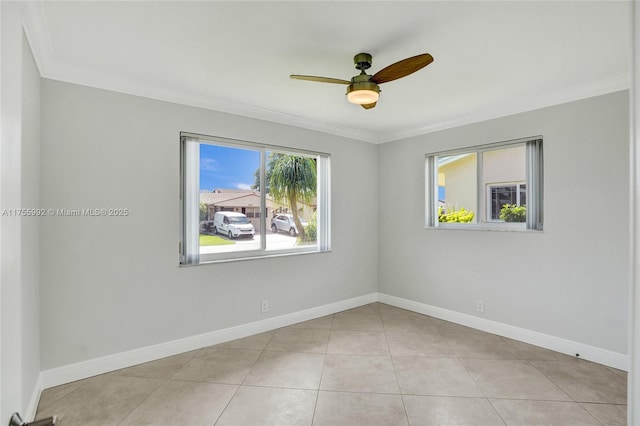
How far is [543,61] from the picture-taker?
247 centimetres

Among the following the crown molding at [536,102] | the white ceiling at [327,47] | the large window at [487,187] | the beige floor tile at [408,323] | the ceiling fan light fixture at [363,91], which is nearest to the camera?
the white ceiling at [327,47]

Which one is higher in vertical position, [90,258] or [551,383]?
[90,258]

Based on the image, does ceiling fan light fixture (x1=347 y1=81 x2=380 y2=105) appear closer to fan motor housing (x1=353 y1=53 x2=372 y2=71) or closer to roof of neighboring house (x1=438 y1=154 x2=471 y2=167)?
fan motor housing (x1=353 y1=53 x2=372 y2=71)

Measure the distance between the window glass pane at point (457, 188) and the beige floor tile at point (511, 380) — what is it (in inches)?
64.7

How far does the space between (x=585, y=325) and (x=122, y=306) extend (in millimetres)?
4136

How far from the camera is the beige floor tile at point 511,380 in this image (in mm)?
2408

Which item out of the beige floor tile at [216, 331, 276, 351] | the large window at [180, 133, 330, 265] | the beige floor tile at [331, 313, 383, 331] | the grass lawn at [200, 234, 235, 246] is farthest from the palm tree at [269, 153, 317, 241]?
the beige floor tile at [216, 331, 276, 351]

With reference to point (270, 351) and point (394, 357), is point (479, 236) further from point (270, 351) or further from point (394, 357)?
point (270, 351)

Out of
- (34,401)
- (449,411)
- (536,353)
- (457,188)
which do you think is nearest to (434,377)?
(449,411)

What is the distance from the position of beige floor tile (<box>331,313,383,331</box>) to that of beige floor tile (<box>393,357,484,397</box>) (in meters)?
0.84

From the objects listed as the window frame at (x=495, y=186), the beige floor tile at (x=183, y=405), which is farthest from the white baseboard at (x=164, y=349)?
the window frame at (x=495, y=186)

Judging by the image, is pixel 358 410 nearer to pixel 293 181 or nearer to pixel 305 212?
pixel 305 212

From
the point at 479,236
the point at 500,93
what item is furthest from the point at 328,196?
the point at 500,93

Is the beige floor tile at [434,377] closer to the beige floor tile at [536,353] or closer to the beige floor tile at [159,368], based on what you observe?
the beige floor tile at [536,353]
